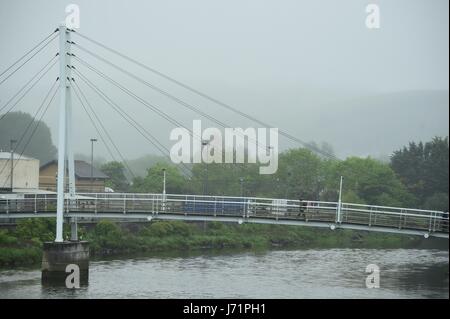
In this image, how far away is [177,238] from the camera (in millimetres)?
94500

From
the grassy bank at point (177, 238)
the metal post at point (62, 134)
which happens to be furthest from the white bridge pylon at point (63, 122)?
the grassy bank at point (177, 238)

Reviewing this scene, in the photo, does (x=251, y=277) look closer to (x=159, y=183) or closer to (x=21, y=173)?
(x=21, y=173)

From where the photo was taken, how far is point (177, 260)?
79062 millimetres

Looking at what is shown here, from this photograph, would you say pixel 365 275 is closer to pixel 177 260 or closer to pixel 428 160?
pixel 177 260

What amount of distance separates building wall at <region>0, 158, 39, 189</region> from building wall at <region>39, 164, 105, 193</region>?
815 cm

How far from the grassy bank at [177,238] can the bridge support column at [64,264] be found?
413 inches

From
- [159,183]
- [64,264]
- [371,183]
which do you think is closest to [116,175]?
[159,183]

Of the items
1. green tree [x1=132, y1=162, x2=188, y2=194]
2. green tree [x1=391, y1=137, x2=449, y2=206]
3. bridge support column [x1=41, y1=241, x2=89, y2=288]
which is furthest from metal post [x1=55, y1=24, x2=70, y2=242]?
green tree [x1=391, y1=137, x2=449, y2=206]

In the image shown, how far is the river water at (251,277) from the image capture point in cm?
5688

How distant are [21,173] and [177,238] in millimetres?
24816

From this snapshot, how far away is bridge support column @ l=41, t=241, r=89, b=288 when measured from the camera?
202 ft

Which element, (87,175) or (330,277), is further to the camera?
(87,175)

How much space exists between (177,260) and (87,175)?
160 feet
